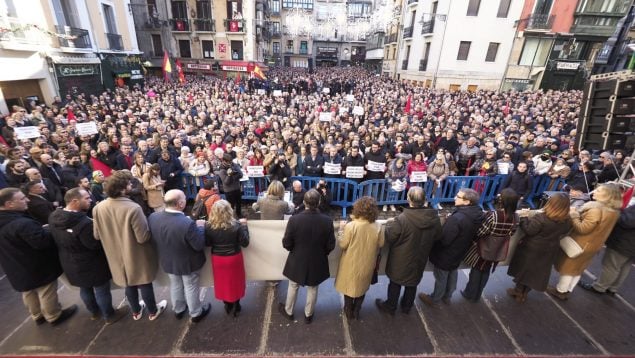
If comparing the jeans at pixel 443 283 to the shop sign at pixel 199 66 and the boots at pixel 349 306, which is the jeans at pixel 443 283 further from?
the shop sign at pixel 199 66

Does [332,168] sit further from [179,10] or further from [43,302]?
[179,10]

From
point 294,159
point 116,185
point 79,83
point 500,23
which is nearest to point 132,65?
point 79,83

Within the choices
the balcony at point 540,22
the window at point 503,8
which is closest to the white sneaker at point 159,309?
the window at point 503,8

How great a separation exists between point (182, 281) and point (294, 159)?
170 inches

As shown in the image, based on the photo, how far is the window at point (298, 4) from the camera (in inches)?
2048

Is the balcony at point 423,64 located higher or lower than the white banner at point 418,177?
higher

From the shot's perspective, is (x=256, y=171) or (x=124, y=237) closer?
(x=124, y=237)

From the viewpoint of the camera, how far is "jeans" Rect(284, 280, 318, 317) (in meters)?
3.20

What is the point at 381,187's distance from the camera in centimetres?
691

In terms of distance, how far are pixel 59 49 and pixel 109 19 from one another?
22.3 feet

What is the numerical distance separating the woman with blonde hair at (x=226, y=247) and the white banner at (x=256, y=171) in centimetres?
344

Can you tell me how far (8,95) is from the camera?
464 inches

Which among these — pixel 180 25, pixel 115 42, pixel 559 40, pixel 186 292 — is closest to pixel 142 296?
pixel 186 292

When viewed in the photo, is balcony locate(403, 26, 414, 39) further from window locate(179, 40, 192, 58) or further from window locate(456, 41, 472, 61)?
window locate(179, 40, 192, 58)
